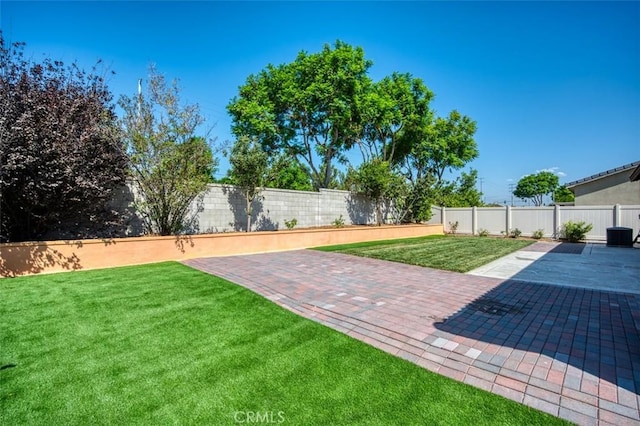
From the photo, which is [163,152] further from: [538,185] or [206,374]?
[538,185]

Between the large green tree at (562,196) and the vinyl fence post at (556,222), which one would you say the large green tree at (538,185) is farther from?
the vinyl fence post at (556,222)

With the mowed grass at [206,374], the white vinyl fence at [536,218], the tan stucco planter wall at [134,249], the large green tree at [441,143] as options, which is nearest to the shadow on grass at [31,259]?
the tan stucco planter wall at [134,249]

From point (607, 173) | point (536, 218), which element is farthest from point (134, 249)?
point (607, 173)

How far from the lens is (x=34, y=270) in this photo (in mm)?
A: 6523

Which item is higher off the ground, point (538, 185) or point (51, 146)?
point (538, 185)

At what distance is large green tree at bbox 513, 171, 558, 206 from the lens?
59.2 meters

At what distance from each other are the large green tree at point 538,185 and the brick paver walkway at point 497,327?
64.6 m

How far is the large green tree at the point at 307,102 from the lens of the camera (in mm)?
16438

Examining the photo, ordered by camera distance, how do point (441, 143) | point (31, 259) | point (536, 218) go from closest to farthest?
1. point (31, 259)
2. point (536, 218)
3. point (441, 143)

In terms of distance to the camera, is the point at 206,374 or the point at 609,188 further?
the point at 609,188

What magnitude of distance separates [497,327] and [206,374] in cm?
342

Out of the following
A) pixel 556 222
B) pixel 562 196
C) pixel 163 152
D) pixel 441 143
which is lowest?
pixel 556 222

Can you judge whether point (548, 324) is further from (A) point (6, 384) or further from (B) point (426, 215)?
(B) point (426, 215)

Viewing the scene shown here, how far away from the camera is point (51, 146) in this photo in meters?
6.14
